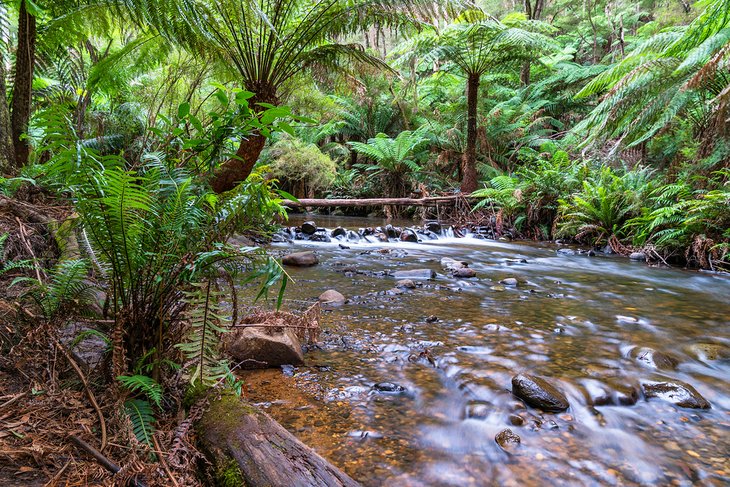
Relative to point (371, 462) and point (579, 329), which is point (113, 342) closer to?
point (371, 462)

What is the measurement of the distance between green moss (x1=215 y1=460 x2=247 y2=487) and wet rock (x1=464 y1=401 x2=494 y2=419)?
0.99 m

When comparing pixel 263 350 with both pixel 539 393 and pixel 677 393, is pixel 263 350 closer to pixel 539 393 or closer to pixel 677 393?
pixel 539 393

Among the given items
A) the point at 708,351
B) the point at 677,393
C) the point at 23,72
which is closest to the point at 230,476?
the point at 677,393

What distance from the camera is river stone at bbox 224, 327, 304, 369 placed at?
201 centimetres

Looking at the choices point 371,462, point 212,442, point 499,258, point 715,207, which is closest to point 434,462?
point 371,462

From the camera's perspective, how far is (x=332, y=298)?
321cm

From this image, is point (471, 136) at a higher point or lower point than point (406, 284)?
higher

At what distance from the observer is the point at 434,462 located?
4.51 feet

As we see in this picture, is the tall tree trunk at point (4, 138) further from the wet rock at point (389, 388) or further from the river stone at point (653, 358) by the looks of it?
the river stone at point (653, 358)

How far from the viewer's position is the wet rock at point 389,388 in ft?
6.00

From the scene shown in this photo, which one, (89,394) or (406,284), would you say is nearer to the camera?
(89,394)

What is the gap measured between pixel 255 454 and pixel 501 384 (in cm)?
127

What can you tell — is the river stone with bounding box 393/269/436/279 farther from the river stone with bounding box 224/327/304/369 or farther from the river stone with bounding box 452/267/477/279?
the river stone with bounding box 224/327/304/369

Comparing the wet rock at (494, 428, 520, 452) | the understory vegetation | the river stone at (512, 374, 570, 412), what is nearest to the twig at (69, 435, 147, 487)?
the understory vegetation
